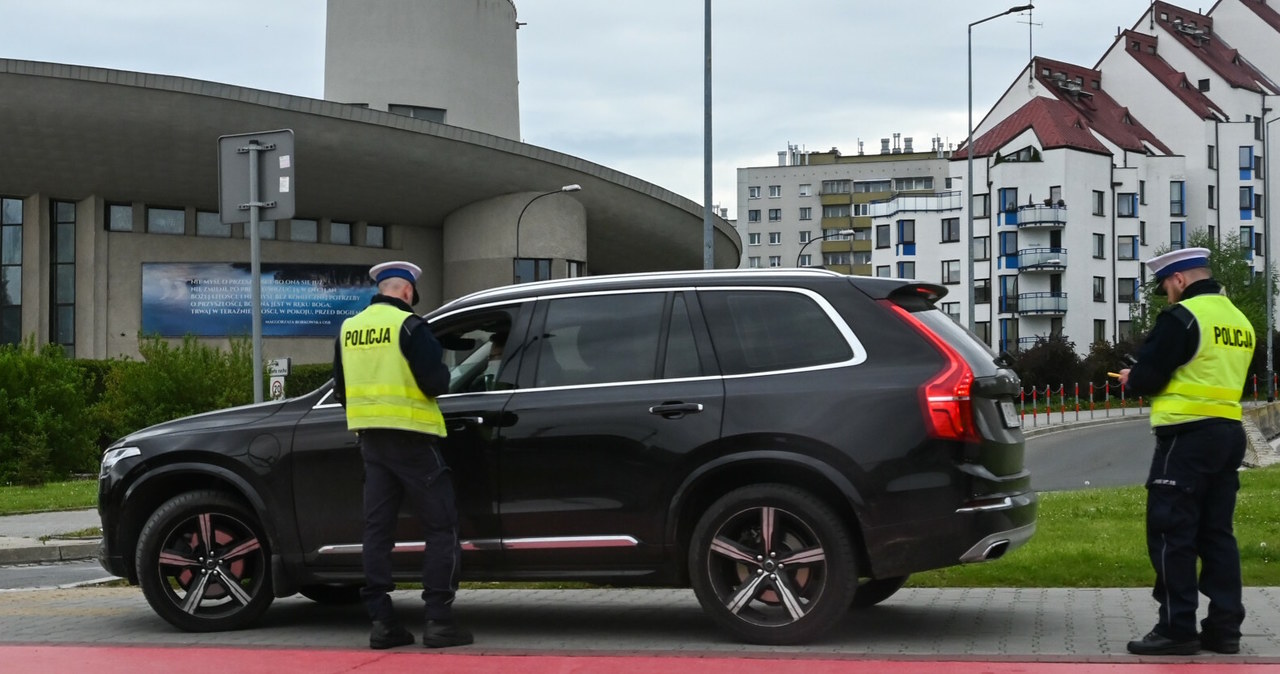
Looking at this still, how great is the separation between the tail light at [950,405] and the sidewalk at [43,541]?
32.7 feet

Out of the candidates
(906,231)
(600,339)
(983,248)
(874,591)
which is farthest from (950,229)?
(600,339)

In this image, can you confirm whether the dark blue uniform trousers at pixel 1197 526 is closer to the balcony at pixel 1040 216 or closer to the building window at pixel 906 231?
the balcony at pixel 1040 216

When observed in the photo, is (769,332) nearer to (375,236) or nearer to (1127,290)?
(375,236)

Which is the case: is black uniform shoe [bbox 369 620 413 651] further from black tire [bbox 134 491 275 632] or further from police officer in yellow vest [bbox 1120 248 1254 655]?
police officer in yellow vest [bbox 1120 248 1254 655]

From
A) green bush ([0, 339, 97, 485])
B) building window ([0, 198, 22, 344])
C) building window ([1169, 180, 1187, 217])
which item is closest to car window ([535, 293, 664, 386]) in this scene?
green bush ([0, 339, 97, 485])

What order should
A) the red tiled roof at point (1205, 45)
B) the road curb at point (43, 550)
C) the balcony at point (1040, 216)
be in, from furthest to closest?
the red tiled roof at point (1205, 45) → the balcony at point (1040, 216) → the road curb at point (43, 550)

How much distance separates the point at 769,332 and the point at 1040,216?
267 ft

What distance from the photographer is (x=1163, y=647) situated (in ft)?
21.6

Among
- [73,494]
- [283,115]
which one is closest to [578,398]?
[73,494]

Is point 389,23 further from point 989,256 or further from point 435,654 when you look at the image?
point 435,654

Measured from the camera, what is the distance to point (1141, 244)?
91.0m

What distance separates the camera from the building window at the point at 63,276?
5119 centimetres

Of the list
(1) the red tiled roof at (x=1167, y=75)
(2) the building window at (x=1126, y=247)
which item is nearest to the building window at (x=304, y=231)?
(2) the building window at (x=1126, y=247)

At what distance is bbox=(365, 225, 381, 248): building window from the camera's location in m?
57.7
